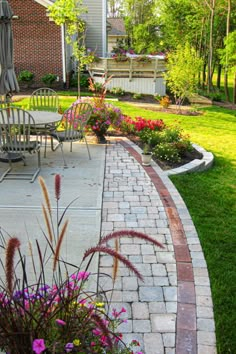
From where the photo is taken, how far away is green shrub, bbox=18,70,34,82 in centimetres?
1675

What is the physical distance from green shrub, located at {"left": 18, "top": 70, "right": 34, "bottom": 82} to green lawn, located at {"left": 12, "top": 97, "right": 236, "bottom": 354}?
30.6ft

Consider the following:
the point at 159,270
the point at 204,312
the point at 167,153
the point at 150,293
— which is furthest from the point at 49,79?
the point at 204,312

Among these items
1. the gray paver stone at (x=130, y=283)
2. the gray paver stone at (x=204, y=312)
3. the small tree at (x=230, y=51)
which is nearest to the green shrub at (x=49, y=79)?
the small tree at (x=230, y=51)

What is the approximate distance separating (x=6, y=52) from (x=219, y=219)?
458 centimetres

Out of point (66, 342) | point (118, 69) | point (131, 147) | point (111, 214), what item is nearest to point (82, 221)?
point (111, 214)

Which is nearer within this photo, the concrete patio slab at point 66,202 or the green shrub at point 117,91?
the concrete patio slab at point 66,202

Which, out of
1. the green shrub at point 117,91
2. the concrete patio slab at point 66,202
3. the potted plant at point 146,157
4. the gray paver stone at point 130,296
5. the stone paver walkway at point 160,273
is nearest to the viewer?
the stone paver walkway at point 160,273

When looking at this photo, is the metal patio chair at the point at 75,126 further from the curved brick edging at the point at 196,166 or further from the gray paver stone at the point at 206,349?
the gray paver stone at the point at 206,349

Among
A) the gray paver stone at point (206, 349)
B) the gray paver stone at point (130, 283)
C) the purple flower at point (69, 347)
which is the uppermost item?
the purple flower at point (69, 347)

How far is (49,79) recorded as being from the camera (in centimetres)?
1698

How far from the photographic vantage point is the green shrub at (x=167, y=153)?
703 centimetres

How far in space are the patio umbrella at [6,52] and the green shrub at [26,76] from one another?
10563mm

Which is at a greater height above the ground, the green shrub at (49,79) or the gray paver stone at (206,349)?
the green shrub at (49,79)

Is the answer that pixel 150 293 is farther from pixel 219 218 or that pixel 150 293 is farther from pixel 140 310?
pixel 219 218
